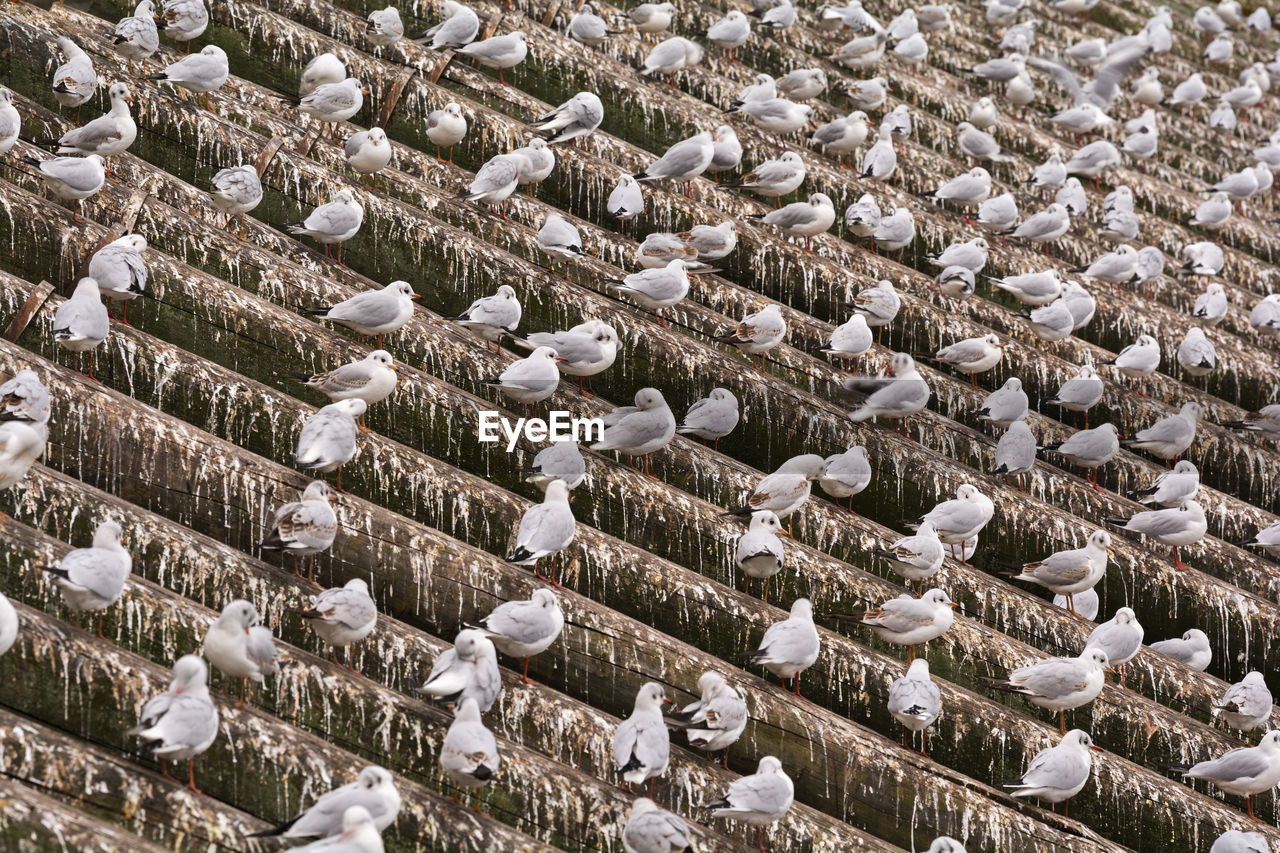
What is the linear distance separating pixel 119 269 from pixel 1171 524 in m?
6.99

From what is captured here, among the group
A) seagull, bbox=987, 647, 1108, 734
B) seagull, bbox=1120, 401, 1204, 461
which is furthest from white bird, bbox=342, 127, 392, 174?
seagull, bbox=1120, 401, 1204, 461

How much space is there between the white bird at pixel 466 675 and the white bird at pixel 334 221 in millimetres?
3625

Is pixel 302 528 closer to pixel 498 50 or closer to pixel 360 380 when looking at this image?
pixel 360 380

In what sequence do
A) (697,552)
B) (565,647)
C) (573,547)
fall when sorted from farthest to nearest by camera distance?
(697,552), (573,547), (565,647)

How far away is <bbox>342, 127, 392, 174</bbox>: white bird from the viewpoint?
10258 millimetres

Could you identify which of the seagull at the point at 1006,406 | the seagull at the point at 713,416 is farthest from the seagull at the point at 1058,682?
the seagull at the point at 1006,406

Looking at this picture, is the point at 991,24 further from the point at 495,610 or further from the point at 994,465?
the point at 495,610

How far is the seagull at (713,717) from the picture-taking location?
694cm

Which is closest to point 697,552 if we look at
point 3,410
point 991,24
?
point 3,410

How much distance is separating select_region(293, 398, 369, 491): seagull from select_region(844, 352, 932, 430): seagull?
12.3 feet

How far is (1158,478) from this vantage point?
36.4 feet

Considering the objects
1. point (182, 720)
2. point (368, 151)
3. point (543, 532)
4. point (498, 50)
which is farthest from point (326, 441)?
point (498, 50)

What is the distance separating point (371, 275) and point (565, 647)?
138 inches

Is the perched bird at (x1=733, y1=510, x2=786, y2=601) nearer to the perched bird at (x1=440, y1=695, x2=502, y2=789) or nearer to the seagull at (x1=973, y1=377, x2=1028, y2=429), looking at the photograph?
the perched bird at (x1=440, y1=695, x2=502, y2=789)
